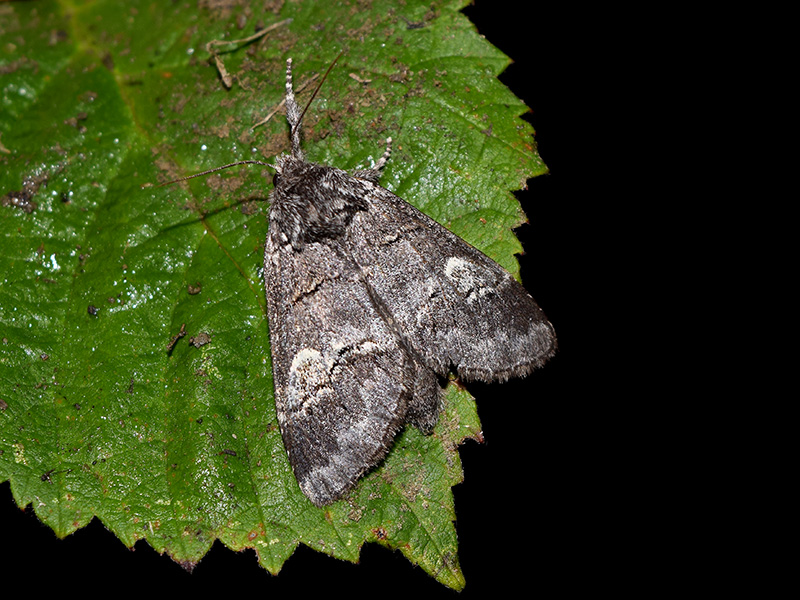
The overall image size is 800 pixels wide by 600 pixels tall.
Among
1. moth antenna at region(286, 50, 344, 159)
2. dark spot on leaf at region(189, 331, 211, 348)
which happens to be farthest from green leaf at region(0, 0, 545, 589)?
moth antenna at region(286, 50, 344, 159)

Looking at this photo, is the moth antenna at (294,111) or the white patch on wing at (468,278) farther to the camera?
the moth antenna at (294,111)

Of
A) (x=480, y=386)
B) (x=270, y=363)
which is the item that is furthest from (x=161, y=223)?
(x=480, y=386)

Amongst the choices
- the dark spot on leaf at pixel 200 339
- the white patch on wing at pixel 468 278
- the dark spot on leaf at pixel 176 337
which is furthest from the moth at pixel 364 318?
the dark spot on leaf at pixel 176 337

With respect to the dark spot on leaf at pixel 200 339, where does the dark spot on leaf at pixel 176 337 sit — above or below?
below

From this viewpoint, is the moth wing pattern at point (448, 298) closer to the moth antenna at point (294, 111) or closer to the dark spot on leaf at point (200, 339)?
the moth antenna at point (294, 111)

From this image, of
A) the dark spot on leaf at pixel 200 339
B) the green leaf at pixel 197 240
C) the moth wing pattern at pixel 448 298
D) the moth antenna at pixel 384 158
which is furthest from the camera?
the moth antenna at pixel 384 158

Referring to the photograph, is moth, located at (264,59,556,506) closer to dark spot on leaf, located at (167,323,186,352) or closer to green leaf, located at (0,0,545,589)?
green leaf, located at (0,0,545,589)

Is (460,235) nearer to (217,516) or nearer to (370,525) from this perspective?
(370,525)
